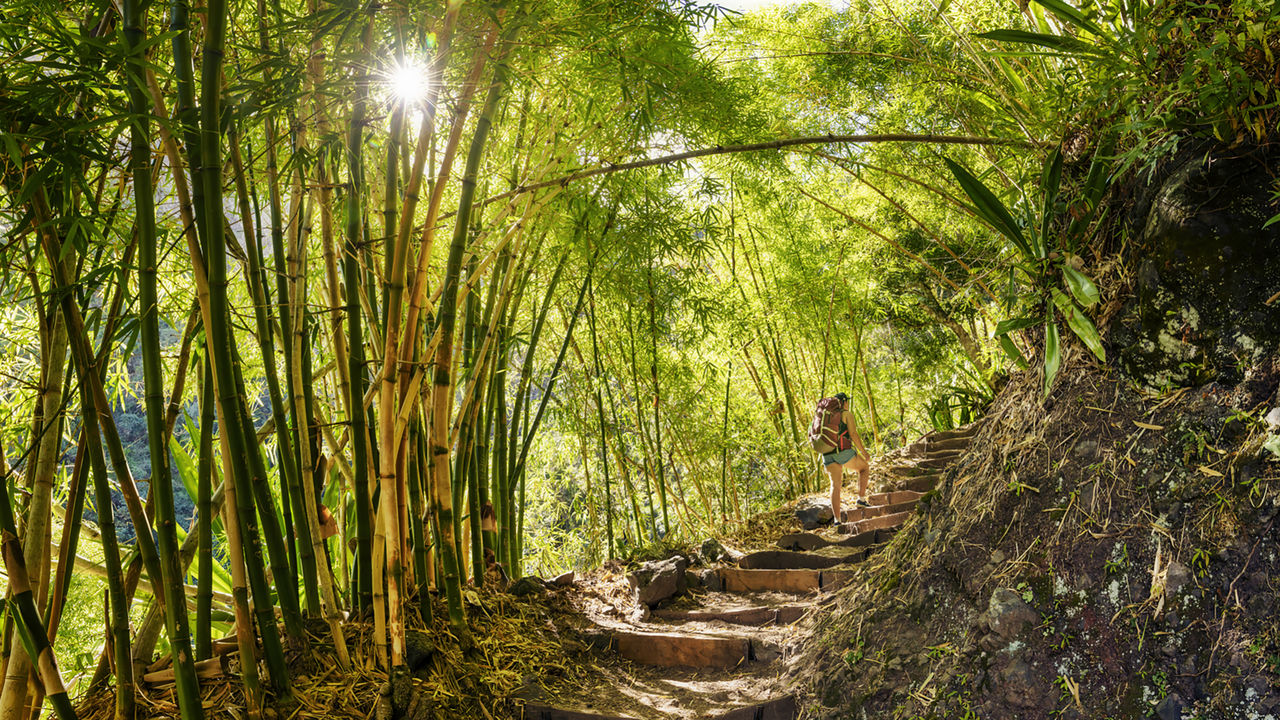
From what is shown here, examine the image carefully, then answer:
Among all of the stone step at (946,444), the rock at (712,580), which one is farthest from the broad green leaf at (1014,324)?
the stone step at (946,444)

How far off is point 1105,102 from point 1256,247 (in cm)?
44

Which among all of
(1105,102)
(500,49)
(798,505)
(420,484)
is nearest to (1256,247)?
(1105,102)

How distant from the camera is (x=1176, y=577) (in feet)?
4.75

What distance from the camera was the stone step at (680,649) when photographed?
2.62 metres

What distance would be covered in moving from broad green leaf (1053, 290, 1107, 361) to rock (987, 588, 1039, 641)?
1.89 ft

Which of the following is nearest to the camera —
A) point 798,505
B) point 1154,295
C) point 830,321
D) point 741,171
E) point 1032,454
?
point 1154,295

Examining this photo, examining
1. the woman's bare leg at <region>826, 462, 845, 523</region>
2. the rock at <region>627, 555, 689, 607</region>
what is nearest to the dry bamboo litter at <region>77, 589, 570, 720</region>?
the rock at <region>627, 555, 689, 607</region>

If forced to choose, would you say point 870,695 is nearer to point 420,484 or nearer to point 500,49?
point 420,484

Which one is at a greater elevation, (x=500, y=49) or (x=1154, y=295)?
(x=500, y=49)

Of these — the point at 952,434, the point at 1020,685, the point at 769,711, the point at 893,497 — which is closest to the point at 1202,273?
the point at 1020,685

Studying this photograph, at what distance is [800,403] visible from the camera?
633cm

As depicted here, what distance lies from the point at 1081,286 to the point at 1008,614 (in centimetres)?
75

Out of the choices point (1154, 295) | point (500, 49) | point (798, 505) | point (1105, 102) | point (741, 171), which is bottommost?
point (798, 505)

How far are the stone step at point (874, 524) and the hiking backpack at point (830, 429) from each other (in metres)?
0.42
